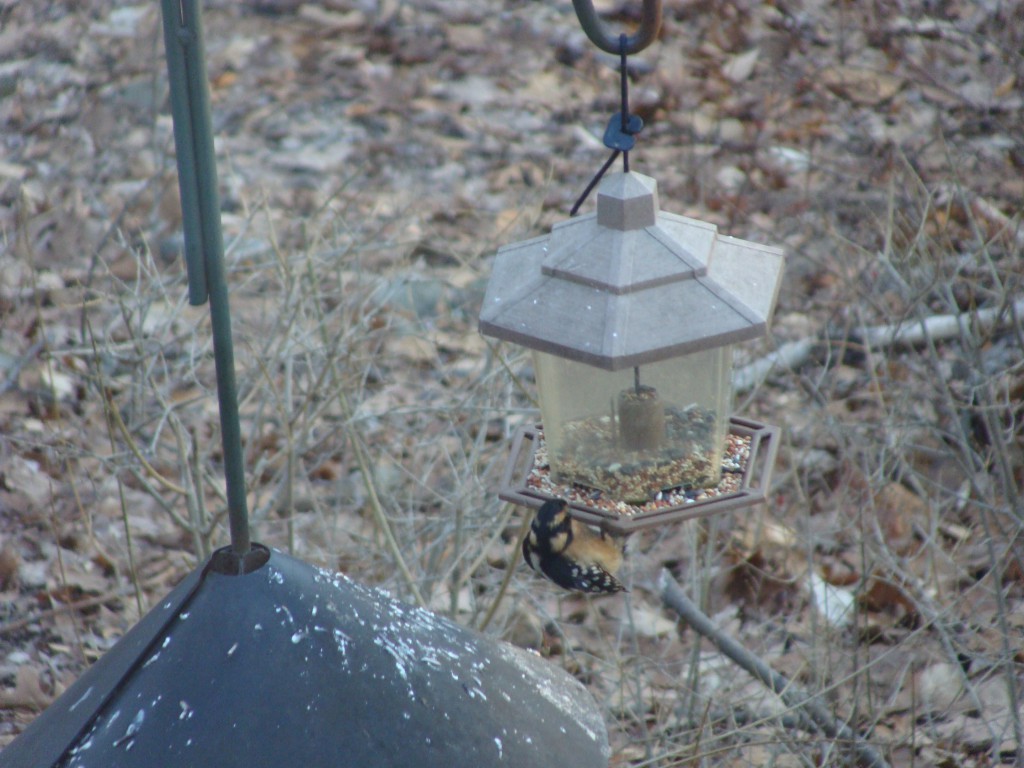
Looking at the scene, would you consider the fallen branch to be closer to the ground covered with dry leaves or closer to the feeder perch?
the ground covered with dry leaves

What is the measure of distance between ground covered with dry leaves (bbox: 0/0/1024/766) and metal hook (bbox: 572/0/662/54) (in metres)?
1.44

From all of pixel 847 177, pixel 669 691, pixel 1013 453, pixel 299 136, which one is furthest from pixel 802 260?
pixel 299 136

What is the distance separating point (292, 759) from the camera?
1439 mm

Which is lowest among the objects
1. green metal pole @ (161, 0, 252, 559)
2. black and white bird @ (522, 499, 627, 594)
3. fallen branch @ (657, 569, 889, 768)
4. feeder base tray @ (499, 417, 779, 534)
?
fallen branch @ (657, 569, 889, 768)

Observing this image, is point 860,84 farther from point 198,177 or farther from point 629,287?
point 198,177

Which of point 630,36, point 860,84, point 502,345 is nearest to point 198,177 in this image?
point 630,36

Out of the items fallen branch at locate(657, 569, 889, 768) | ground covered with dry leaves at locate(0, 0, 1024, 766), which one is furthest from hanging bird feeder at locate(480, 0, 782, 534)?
fallen branch at locate(657, 569, 889, 768)

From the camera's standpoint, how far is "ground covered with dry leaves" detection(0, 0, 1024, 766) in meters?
3.70

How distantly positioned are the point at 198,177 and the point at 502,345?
2927mm

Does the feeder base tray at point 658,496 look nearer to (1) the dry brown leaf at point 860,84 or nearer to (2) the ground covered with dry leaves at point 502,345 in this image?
(2) the ground covered with dry leaves at point 502,345

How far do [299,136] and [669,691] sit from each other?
4454 mm

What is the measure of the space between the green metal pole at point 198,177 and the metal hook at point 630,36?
0.61 metres

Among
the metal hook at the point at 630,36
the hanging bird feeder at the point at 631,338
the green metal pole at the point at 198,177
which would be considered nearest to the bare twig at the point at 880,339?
the hanging bird feeder at the point at 631,338

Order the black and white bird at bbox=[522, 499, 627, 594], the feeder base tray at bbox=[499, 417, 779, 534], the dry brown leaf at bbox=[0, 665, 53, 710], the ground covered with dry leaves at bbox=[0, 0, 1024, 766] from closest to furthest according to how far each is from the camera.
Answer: the feeder base tray at bbox=[499, 417, 779, 534], the black and white bird at bbox=[522, 499, 627, 594], the ground covered with dry leaves at bbox=[0, 0, 1024, 766], the dry brown leaf at bbox=[0, 665, 53, 710]
